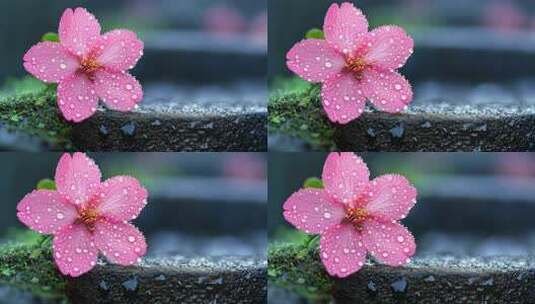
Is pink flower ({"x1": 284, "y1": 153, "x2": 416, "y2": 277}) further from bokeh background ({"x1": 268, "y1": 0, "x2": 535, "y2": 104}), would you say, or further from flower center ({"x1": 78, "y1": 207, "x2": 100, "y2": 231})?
flower center ({"x1": 78, "y1": 207, "x2": 100, "y2": 231})

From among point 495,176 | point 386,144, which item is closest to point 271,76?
point 386,144

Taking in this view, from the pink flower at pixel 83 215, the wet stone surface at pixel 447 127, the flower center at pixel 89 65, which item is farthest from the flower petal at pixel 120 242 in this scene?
the wet stone surface at pixel 447 127

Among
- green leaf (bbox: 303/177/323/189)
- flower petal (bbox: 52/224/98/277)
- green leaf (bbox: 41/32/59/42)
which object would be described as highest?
green leaf (bbox: 41/32/59/42)

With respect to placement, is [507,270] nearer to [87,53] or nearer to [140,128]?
[140,128]

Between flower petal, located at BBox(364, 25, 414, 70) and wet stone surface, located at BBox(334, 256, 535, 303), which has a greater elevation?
flower petal, located at BBox(364, 25, 414, 70)

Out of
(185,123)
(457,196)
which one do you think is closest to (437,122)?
(457,196)

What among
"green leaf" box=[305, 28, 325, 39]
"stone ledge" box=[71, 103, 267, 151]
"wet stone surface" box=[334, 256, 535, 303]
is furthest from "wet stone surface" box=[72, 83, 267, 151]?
"wet stone surface" box=[334, 256, 535, 303]
